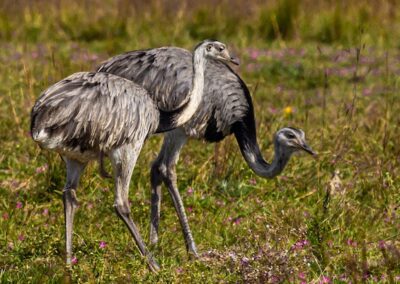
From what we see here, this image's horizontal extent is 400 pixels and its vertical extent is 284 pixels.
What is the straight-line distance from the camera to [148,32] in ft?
38.7

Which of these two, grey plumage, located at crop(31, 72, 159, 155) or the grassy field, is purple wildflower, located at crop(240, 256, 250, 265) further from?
grey plumage, located at crop(31, 72, 159, 155)

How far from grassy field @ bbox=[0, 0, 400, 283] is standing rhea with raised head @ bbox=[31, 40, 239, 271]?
34 centimetres

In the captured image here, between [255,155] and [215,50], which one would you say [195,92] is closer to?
[215,50]

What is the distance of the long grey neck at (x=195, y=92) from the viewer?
6.00 meters

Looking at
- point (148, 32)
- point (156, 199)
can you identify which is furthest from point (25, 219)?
point (148, 32)

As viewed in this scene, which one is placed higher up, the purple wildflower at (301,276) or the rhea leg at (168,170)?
the purple wildflower at (301,276)

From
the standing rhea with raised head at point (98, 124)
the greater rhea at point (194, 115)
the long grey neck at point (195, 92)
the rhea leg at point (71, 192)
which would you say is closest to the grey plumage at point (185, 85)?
the greater rhea at point (194, 115)

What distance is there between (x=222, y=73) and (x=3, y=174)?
176 cm

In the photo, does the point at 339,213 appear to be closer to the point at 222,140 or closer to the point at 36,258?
the point at 222,140

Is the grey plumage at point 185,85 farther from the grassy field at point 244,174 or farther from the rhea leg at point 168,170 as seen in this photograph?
the grassy field at point 244,174

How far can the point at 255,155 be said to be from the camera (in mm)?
6598

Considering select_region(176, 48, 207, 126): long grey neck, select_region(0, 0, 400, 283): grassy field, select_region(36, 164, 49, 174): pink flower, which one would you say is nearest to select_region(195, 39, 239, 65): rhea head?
select_region(176, 48, 207, 126): long grey neck

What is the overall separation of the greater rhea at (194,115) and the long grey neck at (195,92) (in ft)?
0.72

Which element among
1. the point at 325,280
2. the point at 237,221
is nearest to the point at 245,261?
the point at 325,280
